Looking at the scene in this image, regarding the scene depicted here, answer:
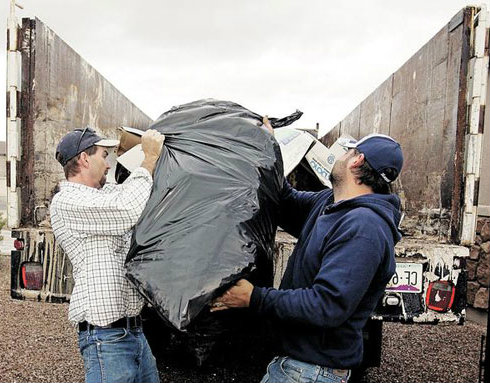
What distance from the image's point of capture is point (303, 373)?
1531 millimetres

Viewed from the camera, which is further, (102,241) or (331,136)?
(331,136)

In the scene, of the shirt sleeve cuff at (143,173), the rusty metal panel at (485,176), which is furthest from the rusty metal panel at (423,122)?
the rusty metal panel at (485,176)

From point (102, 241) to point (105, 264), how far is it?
0.27ft

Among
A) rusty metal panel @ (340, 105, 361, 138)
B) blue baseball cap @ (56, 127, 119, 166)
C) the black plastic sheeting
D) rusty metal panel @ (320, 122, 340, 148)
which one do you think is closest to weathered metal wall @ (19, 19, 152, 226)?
blue baseball cap @ (56, 127, 119, 166)

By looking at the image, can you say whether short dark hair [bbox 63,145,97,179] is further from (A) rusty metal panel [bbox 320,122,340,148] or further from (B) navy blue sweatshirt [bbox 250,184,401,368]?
(A) rusty metal panel [bbox 320,122,340,148]

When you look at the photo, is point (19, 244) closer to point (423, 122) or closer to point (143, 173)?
point (143, 173)

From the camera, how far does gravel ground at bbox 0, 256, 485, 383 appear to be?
126 inches

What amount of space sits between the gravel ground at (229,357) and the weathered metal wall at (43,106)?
124 cm

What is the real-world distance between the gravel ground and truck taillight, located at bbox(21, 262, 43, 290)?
2.90 ft

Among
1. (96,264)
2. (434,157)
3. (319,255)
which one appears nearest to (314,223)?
(319,255)

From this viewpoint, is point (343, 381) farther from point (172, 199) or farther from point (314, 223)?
point (172, 199)

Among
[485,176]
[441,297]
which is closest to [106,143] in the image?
[441,297]

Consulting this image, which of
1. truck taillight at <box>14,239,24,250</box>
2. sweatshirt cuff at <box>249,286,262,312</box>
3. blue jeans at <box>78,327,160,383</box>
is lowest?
blue jeans at <box>78,327,160,383</box>

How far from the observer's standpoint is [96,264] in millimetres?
1734
